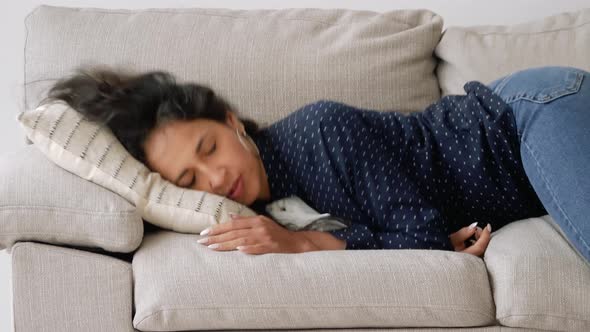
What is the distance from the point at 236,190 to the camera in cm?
201

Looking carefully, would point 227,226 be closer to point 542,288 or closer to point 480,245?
point 480,245

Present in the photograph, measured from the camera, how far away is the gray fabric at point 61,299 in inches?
68.4

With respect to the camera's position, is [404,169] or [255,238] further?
[404,169]

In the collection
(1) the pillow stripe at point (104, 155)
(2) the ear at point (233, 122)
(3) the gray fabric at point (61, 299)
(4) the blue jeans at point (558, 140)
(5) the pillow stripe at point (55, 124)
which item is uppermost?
(4) the blue jeans at point (558, 140)

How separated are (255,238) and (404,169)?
0.38 metres

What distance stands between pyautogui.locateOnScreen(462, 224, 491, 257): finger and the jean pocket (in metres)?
0.30

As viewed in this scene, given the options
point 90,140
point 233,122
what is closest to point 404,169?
point 233,122

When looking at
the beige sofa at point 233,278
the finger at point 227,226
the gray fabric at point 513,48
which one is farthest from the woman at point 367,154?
the gray fabric at point 513,48

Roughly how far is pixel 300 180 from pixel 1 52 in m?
1.22

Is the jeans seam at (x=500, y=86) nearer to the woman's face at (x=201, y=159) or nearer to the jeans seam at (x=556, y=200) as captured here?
the jeans seam at (x=556, y=200)

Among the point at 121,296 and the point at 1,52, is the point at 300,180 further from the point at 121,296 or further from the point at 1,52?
the point at 1,52

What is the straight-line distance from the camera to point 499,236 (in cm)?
190

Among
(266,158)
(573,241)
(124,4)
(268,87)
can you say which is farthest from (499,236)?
(124,4)

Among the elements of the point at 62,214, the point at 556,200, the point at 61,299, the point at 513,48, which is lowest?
the point at 61,299
